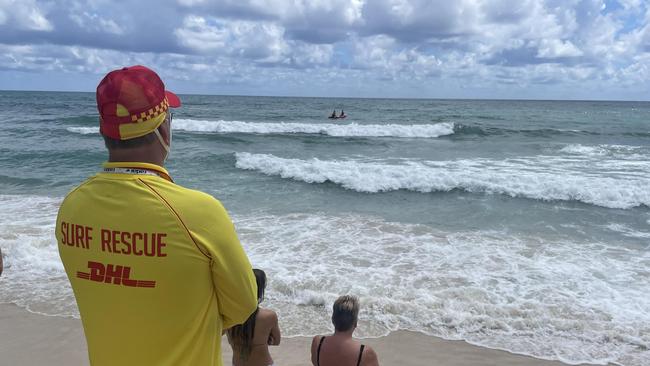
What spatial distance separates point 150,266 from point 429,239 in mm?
7951

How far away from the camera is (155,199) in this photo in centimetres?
134

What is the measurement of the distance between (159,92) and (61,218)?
50 cm

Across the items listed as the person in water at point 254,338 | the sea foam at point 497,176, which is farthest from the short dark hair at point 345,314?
the sea foam at point 497,176

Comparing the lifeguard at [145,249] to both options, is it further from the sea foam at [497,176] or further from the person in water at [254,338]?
the sea foam at [497,176]

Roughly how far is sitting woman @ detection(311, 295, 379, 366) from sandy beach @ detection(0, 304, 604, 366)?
1.51 metres

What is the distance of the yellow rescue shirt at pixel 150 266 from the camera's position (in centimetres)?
134

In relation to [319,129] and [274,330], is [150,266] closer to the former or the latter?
[274,330]

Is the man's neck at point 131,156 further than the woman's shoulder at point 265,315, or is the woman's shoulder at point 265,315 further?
the woman's shoulder at point 265,315

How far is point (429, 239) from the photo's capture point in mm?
8875

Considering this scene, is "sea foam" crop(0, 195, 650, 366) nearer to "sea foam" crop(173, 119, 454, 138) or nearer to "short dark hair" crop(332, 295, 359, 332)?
"short dark hair" crop(332, 295, 359, 332)

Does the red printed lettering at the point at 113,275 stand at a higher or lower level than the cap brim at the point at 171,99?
lower

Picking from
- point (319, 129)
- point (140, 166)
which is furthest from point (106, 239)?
point (319, 129)

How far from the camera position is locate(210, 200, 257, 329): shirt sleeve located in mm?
1368

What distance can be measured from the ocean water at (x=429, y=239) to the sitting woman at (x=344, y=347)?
6.64 feet
